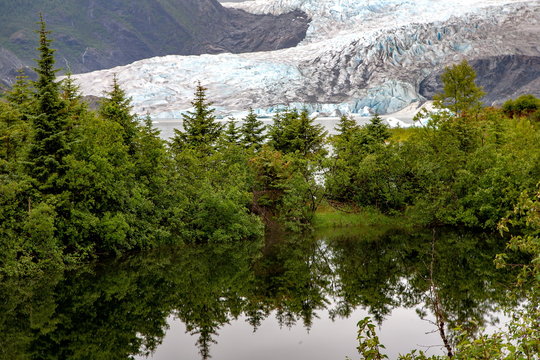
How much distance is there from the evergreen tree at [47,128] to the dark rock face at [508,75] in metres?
131

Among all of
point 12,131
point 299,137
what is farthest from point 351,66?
point 12,131

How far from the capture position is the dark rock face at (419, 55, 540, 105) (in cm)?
13975

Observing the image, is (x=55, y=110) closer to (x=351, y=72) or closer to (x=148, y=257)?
(x=148, y=257)

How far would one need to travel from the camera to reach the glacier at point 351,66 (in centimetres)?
11250

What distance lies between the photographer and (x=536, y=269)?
6.29 m

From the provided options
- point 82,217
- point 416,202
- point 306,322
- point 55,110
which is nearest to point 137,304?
point 306,322

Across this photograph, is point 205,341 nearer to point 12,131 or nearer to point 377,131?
point 12,131

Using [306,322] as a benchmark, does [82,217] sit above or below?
above

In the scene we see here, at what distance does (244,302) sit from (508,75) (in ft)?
472

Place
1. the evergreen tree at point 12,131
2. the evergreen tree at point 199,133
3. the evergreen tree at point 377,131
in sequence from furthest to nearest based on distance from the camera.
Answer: the evergreen tree at point 377,131, the evergreen tree at point 199,133, the evergreen tree at point 12,131

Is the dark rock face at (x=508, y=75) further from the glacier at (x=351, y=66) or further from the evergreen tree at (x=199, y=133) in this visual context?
the evergreen tree at (x=199, y=133)

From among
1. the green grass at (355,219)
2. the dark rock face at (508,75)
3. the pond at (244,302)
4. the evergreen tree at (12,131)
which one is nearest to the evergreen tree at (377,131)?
the green grass at (355,219)

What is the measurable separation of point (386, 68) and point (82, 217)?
10435 centimetres

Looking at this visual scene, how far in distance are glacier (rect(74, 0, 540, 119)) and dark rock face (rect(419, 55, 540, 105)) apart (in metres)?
8.26
